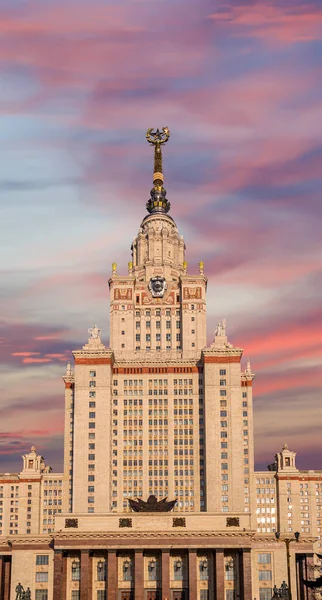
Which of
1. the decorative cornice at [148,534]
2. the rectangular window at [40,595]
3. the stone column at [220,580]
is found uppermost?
the decorative cornice at [148,534]

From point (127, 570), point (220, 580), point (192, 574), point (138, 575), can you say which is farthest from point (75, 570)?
point (220, 580)

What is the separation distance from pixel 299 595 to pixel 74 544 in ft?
168

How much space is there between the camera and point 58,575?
181 metres

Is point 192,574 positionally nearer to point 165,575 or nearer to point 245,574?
point 165,575

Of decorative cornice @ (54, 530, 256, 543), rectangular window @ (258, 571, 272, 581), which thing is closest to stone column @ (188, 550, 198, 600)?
decorative cornice @ (54, 530, 256, 543)

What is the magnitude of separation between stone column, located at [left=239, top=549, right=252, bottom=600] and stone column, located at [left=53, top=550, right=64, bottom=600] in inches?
1418

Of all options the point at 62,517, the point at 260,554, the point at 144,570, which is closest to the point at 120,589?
the point at 144,570

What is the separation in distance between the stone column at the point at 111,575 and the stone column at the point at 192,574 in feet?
49.3

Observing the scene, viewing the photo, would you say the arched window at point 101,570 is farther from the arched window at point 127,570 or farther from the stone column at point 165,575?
the stone column at point 165,575

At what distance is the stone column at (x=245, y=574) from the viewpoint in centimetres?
17900

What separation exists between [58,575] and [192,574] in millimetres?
26888

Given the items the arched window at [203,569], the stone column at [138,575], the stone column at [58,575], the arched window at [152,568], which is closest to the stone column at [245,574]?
the arched window at [203,569]

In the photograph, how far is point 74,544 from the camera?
183 meters

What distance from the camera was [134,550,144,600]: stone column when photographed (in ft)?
591
